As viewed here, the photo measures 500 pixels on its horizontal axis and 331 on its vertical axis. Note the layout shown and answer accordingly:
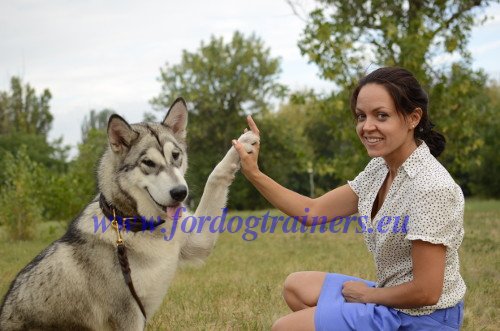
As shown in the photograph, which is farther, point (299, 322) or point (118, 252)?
point (118, 252)

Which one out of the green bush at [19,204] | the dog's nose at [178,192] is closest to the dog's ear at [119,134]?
the dog's nose at [178,192]

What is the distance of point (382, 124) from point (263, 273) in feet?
14.3

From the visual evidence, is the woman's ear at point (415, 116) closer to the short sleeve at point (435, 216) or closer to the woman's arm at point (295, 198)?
the short sleeve at point (435, 216)

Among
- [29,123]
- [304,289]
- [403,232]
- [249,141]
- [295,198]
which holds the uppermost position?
Result: [29,123]

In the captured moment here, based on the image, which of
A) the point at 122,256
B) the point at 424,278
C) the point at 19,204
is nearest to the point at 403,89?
the point at 424,278

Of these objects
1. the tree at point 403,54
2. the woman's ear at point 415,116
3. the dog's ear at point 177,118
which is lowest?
the woman's ear at point 415,116

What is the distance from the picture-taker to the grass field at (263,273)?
4.47 m

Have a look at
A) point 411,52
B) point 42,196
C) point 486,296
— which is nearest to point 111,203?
point 486,296

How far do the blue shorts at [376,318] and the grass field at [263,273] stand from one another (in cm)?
147

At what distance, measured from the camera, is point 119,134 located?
3338 mm

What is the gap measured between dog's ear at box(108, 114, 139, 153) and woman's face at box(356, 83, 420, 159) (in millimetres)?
1362

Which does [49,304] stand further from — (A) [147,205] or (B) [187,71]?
(B) [187,71]

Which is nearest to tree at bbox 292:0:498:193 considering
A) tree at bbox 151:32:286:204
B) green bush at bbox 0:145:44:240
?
green bush at bbox 0:145:44:240

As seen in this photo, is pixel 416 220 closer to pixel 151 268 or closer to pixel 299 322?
pixel 299 322
